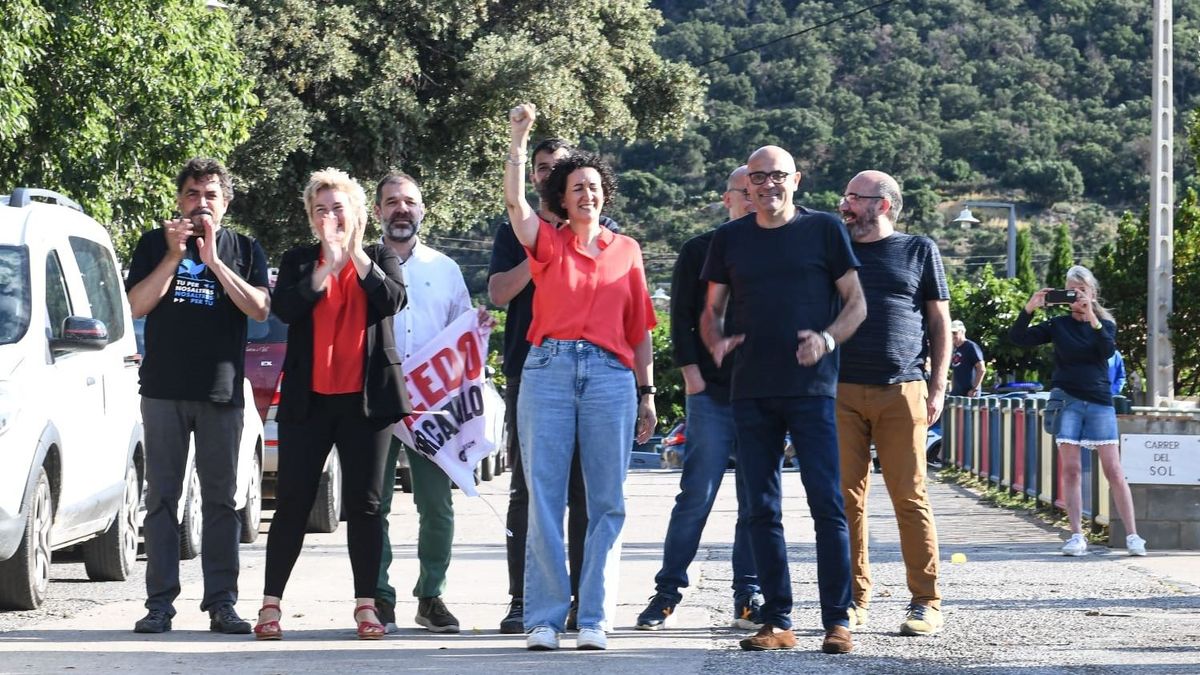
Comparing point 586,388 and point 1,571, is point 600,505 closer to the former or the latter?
point 586,388

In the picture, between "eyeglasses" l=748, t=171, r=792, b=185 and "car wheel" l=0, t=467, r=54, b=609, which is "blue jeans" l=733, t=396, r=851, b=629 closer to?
"eyeglasses" l=748, t=171, r=792, b=185

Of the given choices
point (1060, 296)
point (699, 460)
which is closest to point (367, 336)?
point (699, 460)

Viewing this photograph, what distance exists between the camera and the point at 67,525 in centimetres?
912

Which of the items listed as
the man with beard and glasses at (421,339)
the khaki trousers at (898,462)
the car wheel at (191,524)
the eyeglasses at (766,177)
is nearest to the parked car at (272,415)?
the car wheel at (191,524)

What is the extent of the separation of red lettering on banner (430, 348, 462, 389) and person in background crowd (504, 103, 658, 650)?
593 millimetres

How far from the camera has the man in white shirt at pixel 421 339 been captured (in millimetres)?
8047

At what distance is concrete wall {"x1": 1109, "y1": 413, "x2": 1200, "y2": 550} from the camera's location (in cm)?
1226

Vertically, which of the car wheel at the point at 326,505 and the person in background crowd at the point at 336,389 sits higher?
the person in background crowd at the point at 336,389

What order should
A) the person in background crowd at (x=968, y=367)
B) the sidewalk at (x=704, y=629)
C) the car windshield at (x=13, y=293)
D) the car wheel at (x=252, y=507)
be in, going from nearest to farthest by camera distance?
the sidewalk at (x=704, y=629) < the car windshield at (x=13, y=293) < the car wheel at (x=252, y=507) < the person in background crowd at (x=968, y=367)

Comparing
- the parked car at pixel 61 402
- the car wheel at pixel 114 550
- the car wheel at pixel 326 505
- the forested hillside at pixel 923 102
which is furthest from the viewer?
the forested hillside at pixel 923 102

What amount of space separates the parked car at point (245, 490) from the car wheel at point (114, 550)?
1.57 ft

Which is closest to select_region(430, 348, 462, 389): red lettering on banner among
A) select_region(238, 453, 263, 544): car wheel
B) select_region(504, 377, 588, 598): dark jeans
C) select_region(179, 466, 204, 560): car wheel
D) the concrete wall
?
select_region(504, 377, 588, 598): dark jeans

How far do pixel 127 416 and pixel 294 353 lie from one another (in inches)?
114

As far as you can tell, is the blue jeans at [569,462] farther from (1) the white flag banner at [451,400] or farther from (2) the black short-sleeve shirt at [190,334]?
(2) the black short-sleeve shirt at [190,334]
